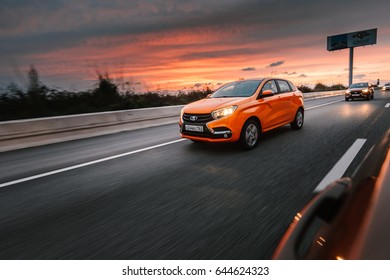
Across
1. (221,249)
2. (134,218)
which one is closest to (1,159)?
(134,218)

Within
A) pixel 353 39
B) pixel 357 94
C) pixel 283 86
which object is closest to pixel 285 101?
pixel 283 86

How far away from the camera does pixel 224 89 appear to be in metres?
7.63

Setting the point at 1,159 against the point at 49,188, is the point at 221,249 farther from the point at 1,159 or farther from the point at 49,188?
the point at 1,159

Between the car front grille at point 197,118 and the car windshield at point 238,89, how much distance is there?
1.29 meters

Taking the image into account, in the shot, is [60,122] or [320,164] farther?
[60,122]

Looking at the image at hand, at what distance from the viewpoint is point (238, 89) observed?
23.6 ft

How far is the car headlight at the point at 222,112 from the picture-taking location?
19.5ft

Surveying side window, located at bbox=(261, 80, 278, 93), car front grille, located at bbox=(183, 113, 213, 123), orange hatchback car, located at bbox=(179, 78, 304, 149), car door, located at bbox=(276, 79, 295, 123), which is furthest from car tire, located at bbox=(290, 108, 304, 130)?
car front grille, located at bbox=(183, 113, 213, 123)

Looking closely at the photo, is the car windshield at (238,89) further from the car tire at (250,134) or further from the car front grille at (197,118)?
the car front grille at (197,118)

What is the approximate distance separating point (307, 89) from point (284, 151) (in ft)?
128

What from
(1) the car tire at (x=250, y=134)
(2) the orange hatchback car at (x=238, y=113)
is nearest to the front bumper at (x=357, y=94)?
(2) the orange hatchback car at (x=238, y=113)

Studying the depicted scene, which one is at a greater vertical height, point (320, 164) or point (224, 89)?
point (224, 89)

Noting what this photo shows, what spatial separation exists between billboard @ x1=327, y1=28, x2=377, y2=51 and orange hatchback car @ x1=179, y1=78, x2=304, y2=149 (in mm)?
86457
